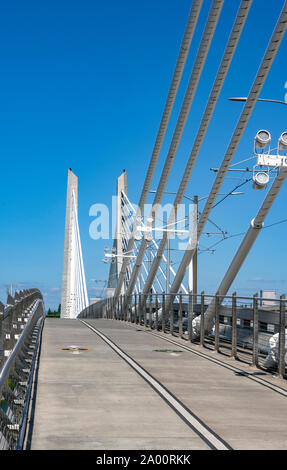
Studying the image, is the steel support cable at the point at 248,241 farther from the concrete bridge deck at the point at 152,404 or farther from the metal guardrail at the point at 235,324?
the concrete bridge deck at the point at 152,404

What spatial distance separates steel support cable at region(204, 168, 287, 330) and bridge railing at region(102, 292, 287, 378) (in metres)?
0.24

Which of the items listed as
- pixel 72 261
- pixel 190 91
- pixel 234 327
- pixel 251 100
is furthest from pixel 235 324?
pixel 72 261

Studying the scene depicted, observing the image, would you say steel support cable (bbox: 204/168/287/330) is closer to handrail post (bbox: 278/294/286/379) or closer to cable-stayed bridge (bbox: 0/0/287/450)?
cable-stayed bridge (bbox: 0/0/287/450)

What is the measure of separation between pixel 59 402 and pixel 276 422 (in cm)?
302

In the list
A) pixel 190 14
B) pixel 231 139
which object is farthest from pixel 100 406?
pixel 190 14

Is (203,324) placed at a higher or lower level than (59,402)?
higher

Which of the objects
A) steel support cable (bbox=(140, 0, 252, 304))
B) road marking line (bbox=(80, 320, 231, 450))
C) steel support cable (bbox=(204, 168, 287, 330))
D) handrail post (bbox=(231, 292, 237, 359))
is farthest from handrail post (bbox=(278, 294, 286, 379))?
steel support cable (bbox=(140, 0, 252, 304))

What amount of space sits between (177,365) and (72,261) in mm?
54327

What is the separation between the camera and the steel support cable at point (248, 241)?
58.9 ft

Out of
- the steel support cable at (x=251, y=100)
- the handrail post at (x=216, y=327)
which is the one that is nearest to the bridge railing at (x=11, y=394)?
the handrail post at (x=216, y=327)

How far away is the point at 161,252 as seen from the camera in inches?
1193

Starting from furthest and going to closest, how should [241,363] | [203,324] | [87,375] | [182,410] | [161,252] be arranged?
[161,252] < [203,324] < [241,363] < [87,375] < [182,410]
